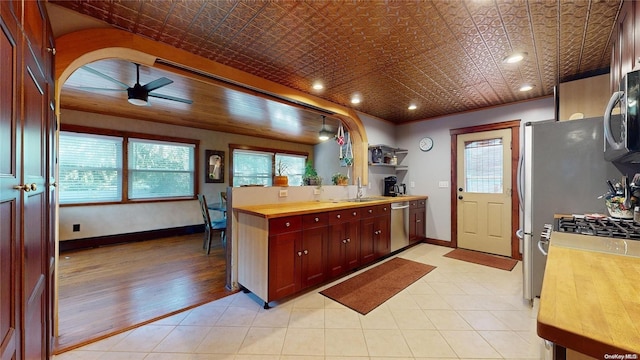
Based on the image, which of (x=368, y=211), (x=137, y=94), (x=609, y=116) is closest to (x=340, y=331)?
(x=368, y=211)

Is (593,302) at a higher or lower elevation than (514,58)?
lower

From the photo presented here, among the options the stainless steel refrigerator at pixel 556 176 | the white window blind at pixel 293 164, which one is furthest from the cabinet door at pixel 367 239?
the white window blind at pixel 293 164

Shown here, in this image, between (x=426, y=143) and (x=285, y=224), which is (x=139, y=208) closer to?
(x=285, y=224)

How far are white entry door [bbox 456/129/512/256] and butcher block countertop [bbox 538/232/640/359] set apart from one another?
3.12m

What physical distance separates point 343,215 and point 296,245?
74 centimetres

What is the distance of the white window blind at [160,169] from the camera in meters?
4.69

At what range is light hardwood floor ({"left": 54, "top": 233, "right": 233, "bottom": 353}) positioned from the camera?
2.00 metres

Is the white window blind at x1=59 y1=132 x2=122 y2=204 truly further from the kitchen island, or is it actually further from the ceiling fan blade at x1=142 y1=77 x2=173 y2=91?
the kitchen island

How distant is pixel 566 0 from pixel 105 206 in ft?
20.6

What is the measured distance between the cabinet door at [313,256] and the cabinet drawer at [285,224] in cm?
13

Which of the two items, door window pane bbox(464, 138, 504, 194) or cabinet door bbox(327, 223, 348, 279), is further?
door window pane bbox(464, 138, 504, 194)

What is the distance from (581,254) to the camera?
104cm

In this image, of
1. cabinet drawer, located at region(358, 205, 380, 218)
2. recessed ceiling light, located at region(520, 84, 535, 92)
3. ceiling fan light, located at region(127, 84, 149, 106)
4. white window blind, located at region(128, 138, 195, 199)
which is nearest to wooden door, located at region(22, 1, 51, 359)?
ceiling fan light, located at region(127, 84, 149, 106)

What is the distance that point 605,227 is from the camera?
1.44 meters
